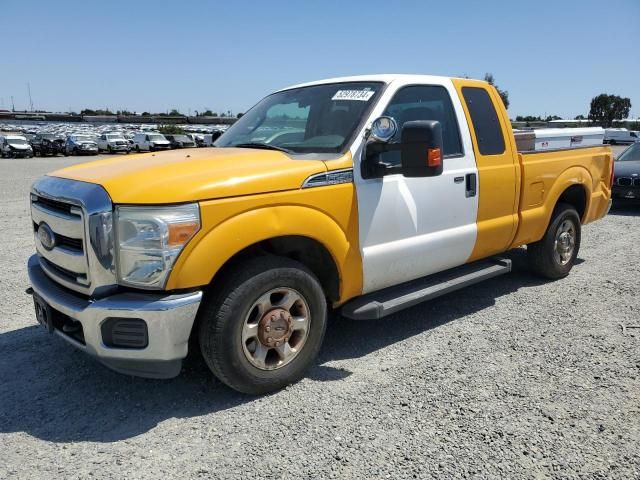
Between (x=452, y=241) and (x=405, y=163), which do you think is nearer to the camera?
(x=405, y=163)

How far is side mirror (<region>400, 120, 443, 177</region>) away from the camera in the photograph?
3264mm

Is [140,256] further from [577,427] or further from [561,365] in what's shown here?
[561,365]

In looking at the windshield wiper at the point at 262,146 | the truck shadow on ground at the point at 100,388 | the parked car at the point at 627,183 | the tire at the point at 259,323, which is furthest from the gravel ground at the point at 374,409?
the parked car at the point at 627,183

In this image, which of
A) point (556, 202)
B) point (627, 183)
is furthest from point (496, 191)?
point (627, 183)

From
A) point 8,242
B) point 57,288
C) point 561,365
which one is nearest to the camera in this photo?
point 57,288

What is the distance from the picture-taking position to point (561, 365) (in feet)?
12.1

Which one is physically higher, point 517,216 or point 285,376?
point 517,216

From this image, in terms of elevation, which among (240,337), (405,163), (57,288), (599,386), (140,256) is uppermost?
(405,163)

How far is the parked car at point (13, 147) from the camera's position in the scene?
3139cm

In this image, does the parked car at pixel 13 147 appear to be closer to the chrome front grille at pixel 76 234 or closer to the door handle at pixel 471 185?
the chrome front grille at pixel 76 234

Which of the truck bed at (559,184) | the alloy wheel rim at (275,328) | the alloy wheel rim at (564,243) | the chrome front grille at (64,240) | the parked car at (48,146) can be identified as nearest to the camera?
the chrome front grille at (64,240)

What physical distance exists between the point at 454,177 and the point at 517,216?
1.07 metres

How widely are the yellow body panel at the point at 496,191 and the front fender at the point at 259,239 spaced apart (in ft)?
4.81

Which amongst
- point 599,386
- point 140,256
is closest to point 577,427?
point 599,386
